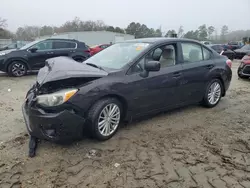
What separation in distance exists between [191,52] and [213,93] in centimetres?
115

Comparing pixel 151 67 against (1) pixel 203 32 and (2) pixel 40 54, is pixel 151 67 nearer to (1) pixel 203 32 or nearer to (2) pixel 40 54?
(2) pixel 40 54

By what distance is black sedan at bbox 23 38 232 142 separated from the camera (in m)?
3.04

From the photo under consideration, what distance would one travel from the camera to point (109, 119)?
3.54 m

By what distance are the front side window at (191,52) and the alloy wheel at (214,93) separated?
0.73 meters

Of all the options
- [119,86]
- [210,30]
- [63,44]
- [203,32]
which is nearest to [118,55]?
[119,86]

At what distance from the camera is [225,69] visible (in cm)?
531

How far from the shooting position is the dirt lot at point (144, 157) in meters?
2.65

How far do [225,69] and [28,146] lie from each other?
448 centimetres

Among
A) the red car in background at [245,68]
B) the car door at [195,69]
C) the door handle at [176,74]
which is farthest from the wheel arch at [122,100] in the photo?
the red car in background at [245,68]

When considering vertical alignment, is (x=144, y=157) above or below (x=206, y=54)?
below

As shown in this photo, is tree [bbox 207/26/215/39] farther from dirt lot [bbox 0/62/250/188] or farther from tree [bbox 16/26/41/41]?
dirt lot [bbox 0/62/250/188]

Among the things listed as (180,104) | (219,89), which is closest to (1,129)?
(180,104)

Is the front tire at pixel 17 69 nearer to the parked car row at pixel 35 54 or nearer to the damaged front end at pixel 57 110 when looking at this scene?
the parked car row at pixel 35 54

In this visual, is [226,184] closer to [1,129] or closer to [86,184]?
[86,184]
